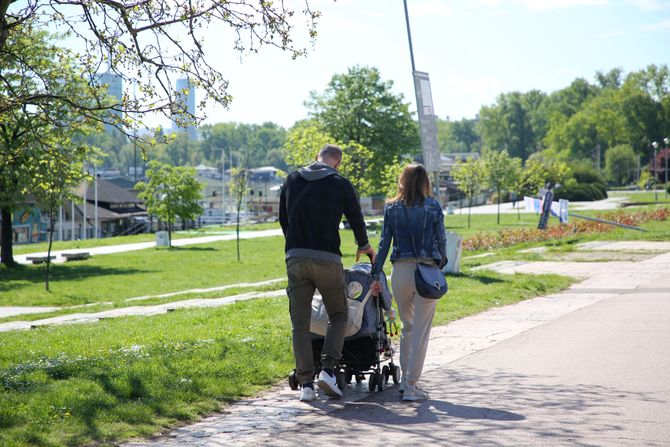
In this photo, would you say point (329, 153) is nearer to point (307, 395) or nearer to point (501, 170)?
point (307, 395)

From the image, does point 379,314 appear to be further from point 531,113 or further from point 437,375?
point 531,113

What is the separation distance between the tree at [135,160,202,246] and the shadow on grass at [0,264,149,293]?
12508 mm

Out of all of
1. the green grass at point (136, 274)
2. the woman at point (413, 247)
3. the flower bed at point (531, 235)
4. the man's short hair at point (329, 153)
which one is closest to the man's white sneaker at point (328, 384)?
the woman at point (413, 247)

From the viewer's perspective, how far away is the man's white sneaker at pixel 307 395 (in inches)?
287

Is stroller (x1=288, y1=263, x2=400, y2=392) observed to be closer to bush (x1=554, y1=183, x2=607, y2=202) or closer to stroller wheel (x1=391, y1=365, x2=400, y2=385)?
stroller wheel (x1=391, y1=365, x2=400, y2=385)

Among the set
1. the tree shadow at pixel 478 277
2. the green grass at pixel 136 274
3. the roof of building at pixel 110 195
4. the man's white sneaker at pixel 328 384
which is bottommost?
the green grass at pixel 136 274

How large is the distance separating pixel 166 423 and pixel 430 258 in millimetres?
2333

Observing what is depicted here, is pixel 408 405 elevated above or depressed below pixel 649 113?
below

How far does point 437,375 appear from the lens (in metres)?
8.30

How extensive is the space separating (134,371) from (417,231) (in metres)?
2.66

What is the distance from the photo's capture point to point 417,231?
7.39 metres

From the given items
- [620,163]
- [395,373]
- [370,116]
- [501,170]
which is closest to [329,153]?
[395,373]

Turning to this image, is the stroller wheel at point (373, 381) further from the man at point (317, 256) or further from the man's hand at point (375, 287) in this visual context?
the man's hand at point (375, 287)

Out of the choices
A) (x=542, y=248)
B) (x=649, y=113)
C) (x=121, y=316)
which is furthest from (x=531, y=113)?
(x=121, y=316)
